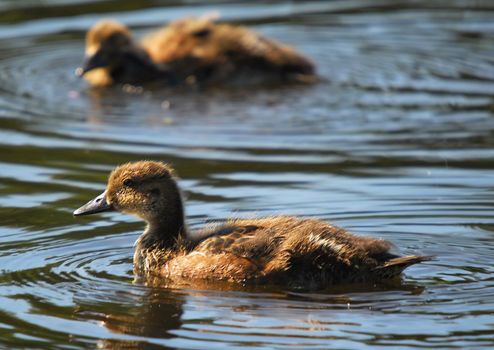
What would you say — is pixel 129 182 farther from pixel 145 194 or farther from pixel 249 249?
pixel 249 249

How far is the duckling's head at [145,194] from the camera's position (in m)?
9.14

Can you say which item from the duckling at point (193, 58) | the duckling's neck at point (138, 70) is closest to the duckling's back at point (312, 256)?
the duckling at point (193, 58)

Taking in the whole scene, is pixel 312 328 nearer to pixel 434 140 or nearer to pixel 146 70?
pixel 434 140

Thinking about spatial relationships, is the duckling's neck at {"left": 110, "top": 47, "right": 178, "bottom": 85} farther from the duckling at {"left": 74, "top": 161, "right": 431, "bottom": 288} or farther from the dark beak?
the duckling at {"left": 74, "top": 161, "right": 431, "bottom": 288}

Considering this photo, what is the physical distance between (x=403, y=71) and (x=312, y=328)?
7.98 m

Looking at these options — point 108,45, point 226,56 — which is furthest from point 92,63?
point 226,56

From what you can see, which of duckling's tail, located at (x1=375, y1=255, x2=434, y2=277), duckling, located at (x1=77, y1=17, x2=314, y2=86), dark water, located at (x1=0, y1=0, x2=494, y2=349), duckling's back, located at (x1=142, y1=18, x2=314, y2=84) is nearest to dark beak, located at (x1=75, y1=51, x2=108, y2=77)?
duckling, located at (x1=77, y1=17, x2=314, y2=86)

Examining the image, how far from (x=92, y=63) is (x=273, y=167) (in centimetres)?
438

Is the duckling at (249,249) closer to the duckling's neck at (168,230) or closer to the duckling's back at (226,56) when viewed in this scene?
the duckling's neck at (168,230)

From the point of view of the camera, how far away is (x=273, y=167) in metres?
11.5

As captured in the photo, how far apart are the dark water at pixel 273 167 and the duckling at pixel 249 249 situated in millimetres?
158

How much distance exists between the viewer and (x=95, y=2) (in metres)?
18.2

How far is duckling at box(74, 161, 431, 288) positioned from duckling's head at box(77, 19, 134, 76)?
6.32 meters

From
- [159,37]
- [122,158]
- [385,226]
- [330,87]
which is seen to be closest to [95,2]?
[159,37]
